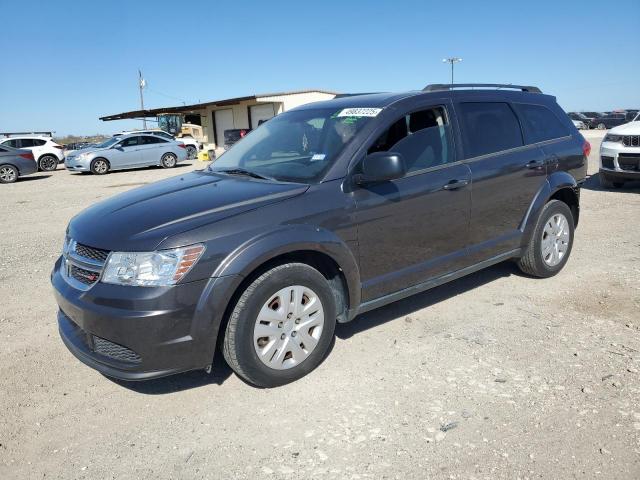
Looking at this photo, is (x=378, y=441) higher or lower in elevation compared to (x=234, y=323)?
lower

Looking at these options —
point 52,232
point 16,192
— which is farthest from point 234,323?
point 16,192

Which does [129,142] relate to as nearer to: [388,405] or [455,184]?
[455,184]

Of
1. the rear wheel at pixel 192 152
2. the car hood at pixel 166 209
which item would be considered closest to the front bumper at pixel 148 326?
the car hood at pixel 166 209

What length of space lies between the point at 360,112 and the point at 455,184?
3.07 ft

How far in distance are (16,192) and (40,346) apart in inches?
511

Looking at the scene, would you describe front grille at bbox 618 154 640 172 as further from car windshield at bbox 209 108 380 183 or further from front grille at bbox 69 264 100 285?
front grille at bbox 69 264 100 285

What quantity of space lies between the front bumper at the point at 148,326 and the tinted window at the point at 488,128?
8.19 ft

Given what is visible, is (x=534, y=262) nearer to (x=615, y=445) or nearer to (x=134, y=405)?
(x=615, y=445)

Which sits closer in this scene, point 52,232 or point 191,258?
point 191,258

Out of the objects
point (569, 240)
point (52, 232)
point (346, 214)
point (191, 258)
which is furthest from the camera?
point (52, 232)

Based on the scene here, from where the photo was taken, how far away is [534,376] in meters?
3.27

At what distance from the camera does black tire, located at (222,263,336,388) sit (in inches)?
117

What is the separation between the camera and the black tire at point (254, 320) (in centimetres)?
296

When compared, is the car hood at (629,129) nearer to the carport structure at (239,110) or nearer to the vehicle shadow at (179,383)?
the vehicle shadow at (179,383)
